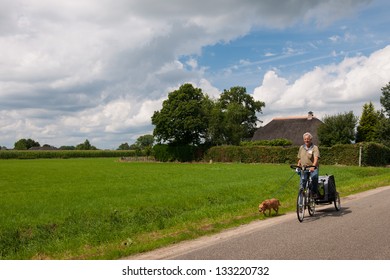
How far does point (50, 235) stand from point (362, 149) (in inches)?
1555

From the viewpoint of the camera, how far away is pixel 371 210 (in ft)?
40.3

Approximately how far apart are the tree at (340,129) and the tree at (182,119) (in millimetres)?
18977

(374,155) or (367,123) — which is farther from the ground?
(367,123)

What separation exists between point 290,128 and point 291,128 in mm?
193

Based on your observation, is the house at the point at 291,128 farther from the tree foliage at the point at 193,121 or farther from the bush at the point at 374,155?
the bush at the point at 374,155

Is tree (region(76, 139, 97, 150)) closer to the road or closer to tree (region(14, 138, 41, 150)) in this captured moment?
tree (region(14, 138, 41, 150))

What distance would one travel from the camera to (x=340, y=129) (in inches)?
2290

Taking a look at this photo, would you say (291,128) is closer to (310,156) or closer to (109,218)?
(310,156)

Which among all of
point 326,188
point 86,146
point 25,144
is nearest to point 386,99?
point 326,188

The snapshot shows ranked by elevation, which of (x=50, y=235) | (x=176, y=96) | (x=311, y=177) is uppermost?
(x=176, y=96)

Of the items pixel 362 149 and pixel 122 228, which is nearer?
pixel 122 228
